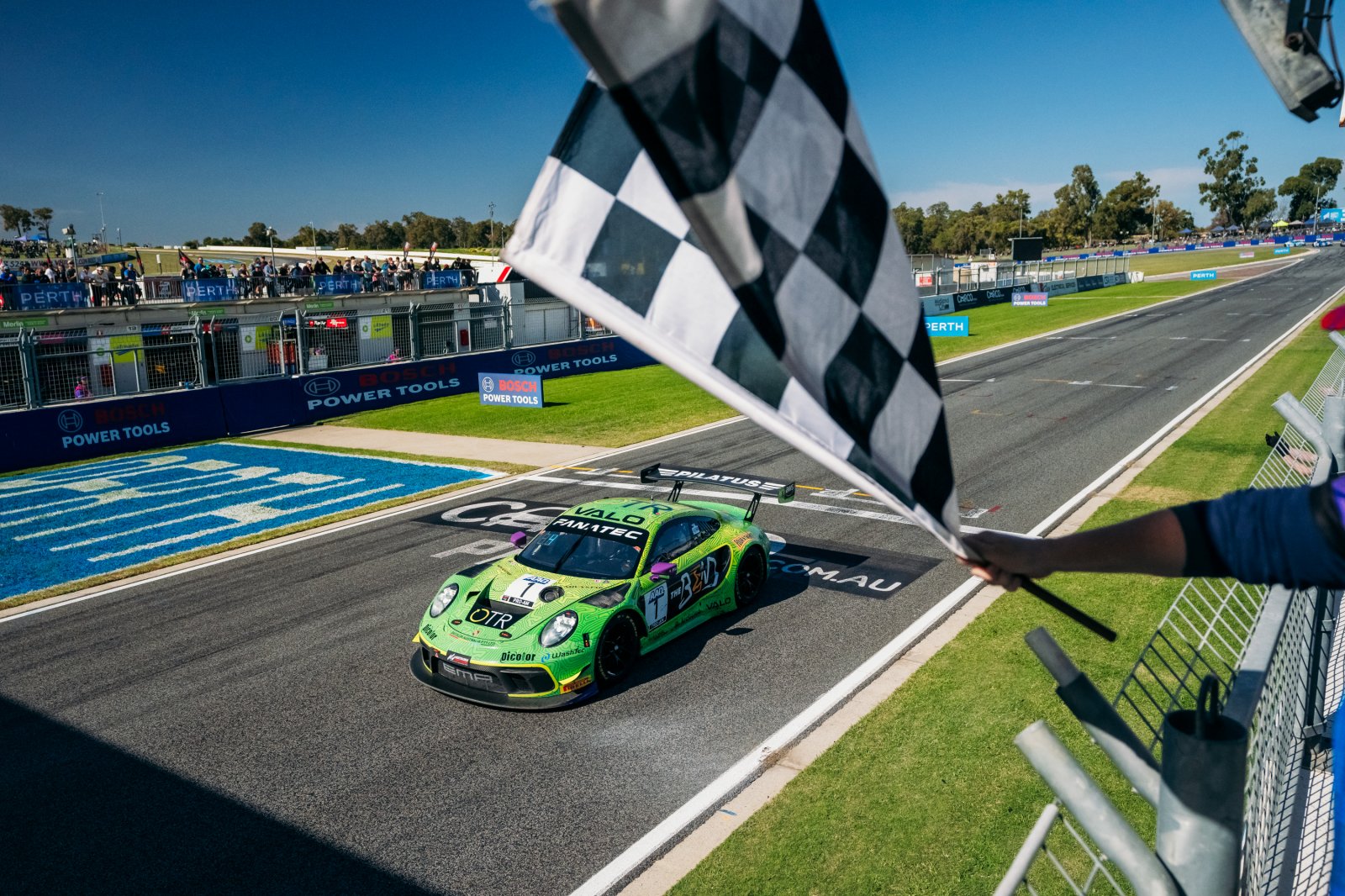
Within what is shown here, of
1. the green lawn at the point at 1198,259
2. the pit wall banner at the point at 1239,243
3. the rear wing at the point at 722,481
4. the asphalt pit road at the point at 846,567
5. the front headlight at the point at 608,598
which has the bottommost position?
the asphalt pit road at the point at 846,567

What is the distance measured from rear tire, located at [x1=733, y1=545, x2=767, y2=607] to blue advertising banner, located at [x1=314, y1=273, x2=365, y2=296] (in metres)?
37.1

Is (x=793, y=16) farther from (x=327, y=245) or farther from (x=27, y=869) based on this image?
(x=327, y=245)

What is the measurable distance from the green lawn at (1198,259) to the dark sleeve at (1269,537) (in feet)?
311

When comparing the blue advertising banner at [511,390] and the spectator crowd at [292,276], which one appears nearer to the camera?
the blue advertising banner at [511,390]


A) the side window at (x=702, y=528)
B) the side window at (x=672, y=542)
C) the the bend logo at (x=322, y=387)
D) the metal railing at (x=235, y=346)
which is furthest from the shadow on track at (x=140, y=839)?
the the bend logo at (x=322, y=387)

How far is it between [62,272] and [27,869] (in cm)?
4104

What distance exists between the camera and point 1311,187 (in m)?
134

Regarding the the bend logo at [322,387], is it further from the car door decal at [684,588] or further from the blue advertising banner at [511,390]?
the car door decal at [684,588]

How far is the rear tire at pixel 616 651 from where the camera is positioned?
8523 mm

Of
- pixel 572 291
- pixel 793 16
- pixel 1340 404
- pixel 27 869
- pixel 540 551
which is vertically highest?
pixel 793 16

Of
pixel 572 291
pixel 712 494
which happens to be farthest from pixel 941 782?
pixel 712 494

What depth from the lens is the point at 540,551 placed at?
980 centimetres

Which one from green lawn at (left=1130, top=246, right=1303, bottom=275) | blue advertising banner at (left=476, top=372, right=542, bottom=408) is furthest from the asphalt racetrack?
green lawn at (left=1130, top=246, right=1303, bottom=275)

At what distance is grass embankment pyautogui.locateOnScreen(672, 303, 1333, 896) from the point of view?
584cm
